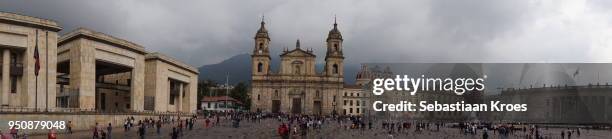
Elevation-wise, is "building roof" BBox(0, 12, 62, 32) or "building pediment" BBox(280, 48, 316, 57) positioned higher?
"building pediment" BBox(280, 48, 316, 57)

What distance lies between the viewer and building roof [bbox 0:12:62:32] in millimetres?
38406

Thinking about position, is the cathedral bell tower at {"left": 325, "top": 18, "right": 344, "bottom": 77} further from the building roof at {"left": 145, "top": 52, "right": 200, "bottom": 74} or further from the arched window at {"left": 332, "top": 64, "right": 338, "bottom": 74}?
the building roof at {"left": 145, "top": 52, "right": 200, "bottom": 74}

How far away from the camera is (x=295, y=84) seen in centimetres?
10569

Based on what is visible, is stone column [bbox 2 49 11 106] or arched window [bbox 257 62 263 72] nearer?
stone column [bbox 2 49 11 106]

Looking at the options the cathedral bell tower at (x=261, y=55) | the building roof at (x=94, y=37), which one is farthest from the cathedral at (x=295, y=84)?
the building roof at (x=94, y=37)

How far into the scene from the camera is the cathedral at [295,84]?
106m

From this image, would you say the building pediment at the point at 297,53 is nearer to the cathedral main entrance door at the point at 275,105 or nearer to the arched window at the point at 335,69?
the arched window at the point at 335,69

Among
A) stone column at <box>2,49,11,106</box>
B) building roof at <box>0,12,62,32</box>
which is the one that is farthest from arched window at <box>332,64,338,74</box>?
stone column at <box>2,49,11,106</box>

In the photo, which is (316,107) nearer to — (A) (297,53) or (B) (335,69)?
(B) (335,69)

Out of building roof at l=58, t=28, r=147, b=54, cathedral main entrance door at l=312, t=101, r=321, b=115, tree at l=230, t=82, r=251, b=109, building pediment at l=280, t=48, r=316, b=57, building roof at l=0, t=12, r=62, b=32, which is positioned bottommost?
cathedral main entrance door at l=312, t=101, r=321, b=115

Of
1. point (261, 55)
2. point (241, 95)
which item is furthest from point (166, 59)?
point (241, 95)

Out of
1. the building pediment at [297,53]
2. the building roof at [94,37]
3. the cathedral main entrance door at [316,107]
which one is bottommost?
the cathedral main entrance door at [316,107]

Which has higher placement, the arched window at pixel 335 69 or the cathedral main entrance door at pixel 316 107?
the arched window at pixel 335 69

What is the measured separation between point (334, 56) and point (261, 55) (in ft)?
37.1
